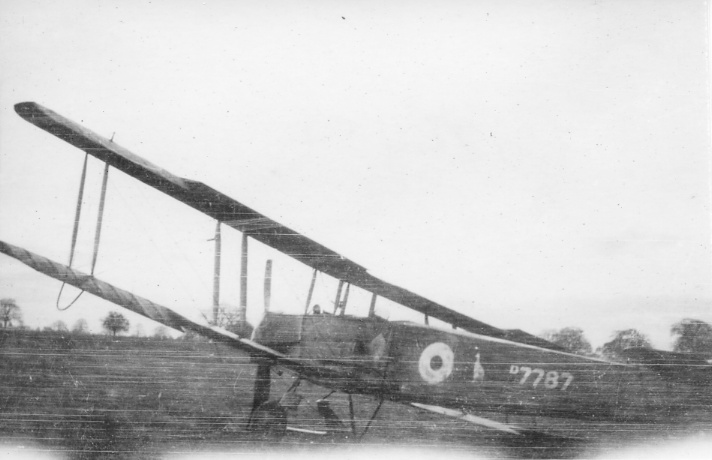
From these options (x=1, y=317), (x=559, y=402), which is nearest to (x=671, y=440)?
(x=559, y=402)

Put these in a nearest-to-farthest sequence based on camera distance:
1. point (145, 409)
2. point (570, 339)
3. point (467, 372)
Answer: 1. point (467, 372)
2. point (570, 339)
3. point (145, 409)

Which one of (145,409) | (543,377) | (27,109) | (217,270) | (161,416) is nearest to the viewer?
(27,109)

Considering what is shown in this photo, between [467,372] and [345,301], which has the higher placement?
[345,301]

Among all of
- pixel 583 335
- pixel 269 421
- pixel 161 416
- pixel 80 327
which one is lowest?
pixel 161 416

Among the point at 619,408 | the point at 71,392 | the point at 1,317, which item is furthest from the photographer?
the point at 71,392

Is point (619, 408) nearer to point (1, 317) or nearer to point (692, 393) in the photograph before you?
point (692, 393)

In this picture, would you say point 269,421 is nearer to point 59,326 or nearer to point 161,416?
point 161,416

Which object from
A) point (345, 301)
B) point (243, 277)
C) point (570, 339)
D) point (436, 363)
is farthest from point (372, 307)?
point (570, 339)
